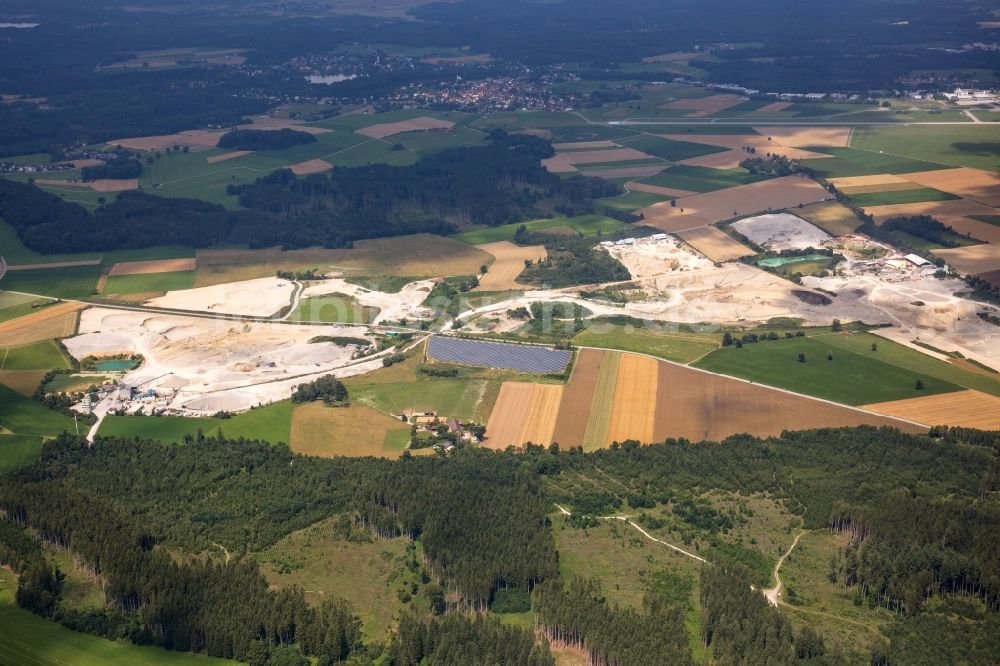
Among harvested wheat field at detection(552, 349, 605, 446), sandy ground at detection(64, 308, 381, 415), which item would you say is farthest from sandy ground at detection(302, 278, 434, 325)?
harvested wheat field at detection(552, 349, 605, 446)

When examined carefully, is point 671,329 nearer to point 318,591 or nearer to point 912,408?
point 912,408

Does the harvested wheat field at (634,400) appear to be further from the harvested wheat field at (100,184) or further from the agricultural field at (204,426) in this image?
the harvested wheat field at (100,184)

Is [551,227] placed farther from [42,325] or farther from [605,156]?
[42,325]

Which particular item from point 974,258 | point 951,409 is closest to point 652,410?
point 951,409

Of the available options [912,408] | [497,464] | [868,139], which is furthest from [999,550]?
[868,139]

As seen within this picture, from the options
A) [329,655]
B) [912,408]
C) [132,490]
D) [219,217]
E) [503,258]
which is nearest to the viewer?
[329,655]
